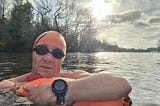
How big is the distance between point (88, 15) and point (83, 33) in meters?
8.60

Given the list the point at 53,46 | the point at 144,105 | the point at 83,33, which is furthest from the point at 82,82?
the point at 83,33

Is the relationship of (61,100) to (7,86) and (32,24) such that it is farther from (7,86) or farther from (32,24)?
(32,24)

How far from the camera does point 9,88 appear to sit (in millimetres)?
4883

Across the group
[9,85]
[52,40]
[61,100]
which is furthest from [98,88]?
[9,85]

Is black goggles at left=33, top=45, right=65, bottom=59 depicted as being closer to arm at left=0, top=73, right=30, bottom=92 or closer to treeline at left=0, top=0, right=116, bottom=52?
arm at left=0, top=73, right=30, bottom=92

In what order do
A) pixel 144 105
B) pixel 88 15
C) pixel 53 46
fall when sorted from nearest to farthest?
pixel 53 46 < pixel 144 105 < pixel 88 15

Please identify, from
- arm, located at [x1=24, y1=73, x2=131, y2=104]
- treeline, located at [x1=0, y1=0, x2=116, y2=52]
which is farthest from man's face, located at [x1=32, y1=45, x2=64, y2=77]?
treeline, located at [x1=0, y1=0, x2=116, y2=52]

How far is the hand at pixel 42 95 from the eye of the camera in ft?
11.4

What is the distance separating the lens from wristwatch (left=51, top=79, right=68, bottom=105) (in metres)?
3.41

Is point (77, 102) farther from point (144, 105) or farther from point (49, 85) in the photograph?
point (144, 105)

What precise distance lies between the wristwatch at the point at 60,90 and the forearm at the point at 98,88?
0.08 m

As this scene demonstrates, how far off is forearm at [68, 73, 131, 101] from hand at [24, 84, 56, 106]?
22cm

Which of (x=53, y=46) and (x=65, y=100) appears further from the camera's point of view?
(x=53, y=46)

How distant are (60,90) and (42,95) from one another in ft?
0.93
